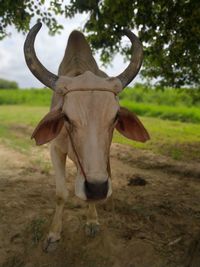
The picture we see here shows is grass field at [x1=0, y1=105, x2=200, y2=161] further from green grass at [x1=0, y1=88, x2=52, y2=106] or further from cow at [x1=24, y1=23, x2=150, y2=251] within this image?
green grass at [x1=0, y1=88, x2=52, y2=106]

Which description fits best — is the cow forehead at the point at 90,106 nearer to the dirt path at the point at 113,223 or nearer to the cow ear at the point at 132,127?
the cow ear at the point at 132,127

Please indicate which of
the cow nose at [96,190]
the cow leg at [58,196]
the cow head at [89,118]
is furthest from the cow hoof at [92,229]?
the cow nose at [96,190]

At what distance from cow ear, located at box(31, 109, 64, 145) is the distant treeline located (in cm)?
578

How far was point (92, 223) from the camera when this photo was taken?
13.4 feet

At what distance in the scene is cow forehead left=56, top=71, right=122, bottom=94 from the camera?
3.10 m

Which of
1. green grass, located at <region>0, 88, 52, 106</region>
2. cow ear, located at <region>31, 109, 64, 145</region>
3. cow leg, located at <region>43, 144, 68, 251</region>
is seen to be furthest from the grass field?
green grass, located at <region>0, 88, 52, 106</region>

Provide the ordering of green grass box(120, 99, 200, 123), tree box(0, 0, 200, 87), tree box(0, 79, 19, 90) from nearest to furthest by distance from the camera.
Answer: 1. tree box(0, 0, 200, 87)
2. green grass box(120, 99, 200, 123)
3. tree box(0, 79, 19, 90)

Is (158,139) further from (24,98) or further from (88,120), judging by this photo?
(24,98)

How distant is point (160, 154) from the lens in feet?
25.5

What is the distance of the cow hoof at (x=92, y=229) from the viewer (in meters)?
4.00

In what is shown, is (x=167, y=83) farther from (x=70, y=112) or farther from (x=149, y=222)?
(x=70, y=112)

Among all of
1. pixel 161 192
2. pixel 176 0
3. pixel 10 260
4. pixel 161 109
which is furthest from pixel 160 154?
pixel 161 109

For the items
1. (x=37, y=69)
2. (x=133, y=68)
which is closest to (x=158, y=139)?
(x=133, y=68)

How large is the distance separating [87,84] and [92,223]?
1638mm
